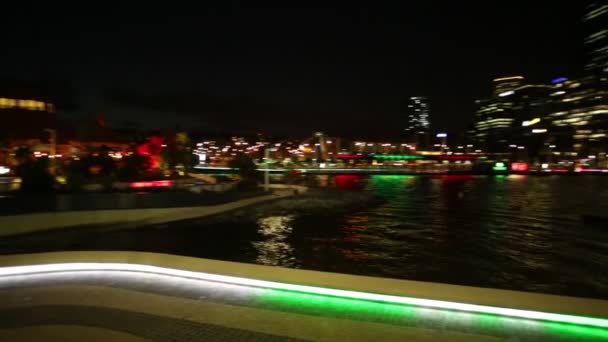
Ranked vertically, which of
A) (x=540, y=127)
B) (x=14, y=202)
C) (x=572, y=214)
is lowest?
(x=572, y=214)

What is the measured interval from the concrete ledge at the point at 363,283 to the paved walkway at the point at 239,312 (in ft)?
0.08

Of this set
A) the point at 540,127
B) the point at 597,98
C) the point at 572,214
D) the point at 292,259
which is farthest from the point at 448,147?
the point at 292,259

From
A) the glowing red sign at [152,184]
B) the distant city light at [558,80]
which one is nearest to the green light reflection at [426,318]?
the glowing red sign at [152,184]

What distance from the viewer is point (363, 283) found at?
600 centimetres

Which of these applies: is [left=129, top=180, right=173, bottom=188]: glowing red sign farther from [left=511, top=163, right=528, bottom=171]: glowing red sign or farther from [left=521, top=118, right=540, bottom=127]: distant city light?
[left=521, top=118, right=540, bottom=127]: distant city light

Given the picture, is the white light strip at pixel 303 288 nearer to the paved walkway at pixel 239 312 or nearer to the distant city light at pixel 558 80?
the paved walkway at pixel 239 312

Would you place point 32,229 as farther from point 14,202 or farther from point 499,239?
point 499,239

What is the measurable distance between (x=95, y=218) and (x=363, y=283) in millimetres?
12214

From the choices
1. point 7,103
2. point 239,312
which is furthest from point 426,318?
point 7,103

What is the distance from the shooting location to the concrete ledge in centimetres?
518

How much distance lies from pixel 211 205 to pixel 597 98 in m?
140

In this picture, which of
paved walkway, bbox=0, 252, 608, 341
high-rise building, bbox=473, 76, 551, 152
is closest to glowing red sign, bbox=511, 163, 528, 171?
high-rise building, bbox=473, 76, 551, 152

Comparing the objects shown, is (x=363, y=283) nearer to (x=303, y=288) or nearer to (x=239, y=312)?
(x=303, y=288)

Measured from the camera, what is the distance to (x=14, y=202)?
13.3 m
